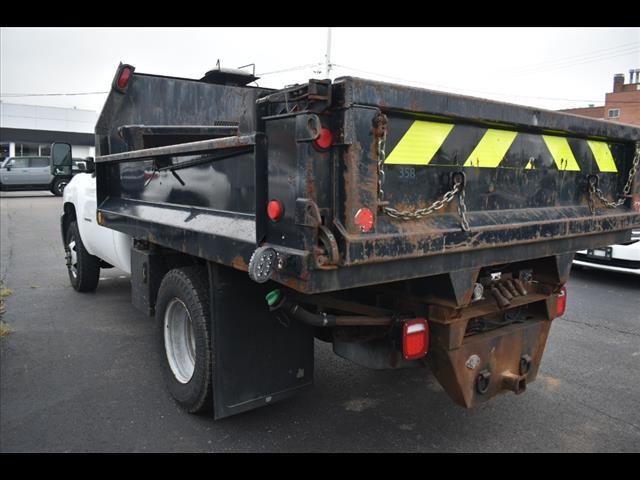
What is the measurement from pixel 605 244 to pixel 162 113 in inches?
151

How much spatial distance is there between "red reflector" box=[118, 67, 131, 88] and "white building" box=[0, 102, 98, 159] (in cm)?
3427

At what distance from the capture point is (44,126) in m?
39.0

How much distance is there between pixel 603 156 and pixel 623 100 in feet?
156

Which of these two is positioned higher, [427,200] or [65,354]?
[427,200]

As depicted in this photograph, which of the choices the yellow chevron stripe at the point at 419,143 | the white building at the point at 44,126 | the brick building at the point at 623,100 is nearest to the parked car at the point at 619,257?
the yellow chevron stripe at the point at 419,143

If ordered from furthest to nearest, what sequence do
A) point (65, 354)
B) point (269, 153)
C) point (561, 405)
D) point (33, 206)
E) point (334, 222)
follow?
point (33, 206) → point (65, 354) → point (561, 405) → point (269, 153) → point (334, 222)

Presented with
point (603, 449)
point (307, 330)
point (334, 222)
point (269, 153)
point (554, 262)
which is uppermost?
point (269, 153)

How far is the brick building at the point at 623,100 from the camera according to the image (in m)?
42.8

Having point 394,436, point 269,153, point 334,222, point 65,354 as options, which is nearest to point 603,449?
point 394,436

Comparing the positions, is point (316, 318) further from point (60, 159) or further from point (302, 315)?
point (60, 159)

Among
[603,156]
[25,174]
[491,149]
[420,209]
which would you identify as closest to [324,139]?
[420,209]

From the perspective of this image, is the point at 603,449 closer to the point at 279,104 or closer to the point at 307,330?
the point at 307,330

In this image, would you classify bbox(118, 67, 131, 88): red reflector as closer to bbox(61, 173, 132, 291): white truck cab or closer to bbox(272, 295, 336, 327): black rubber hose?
bbox(61, 173, 132, 291): white truck cab

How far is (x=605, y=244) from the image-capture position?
12.1 feet
